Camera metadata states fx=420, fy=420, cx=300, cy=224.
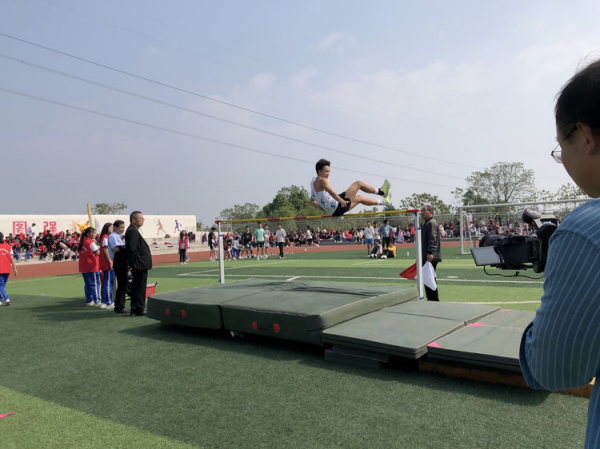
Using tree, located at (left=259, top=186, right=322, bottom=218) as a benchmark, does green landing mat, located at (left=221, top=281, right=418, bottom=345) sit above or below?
below

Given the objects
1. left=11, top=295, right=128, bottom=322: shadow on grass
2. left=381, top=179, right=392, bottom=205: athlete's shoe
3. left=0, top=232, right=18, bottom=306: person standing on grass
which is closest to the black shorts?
left=381, top=179, right=392, bottom=205: athlete's shoe

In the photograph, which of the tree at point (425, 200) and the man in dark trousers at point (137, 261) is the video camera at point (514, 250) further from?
the tree at point (425, 200)

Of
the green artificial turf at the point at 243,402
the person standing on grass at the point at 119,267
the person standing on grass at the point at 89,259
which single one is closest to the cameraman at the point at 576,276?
the green artificial turf at the point at 243,402

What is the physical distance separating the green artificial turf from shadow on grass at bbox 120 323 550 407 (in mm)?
21

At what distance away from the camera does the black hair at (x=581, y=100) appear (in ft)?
2.77

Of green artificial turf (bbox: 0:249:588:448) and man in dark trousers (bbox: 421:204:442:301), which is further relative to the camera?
man in dark trousers (bbox: 421:204:442:301)

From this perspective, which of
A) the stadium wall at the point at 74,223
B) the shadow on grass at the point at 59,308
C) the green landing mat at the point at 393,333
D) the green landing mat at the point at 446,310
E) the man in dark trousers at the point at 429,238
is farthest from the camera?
the stadium wall at the point at 74,223

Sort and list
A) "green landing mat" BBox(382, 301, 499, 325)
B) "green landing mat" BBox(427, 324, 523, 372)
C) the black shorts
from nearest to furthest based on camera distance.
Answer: "green landing mat" BBox(427, 324, 523, 372)
"green landing mat" BBox(382, 301, 499, 325)
the black shorts

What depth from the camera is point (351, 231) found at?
3134 cm

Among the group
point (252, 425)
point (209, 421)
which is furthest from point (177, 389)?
point (252, 425)

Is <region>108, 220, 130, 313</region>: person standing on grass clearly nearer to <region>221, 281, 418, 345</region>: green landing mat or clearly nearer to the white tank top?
<region>221, 281, 418, 345</region>: green landing mat

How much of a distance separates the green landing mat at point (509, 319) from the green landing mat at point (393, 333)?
42 cm

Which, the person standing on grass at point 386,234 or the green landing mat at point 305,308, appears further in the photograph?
the person standing on grass at point 386,234

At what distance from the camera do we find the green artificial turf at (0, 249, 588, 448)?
124 inches
